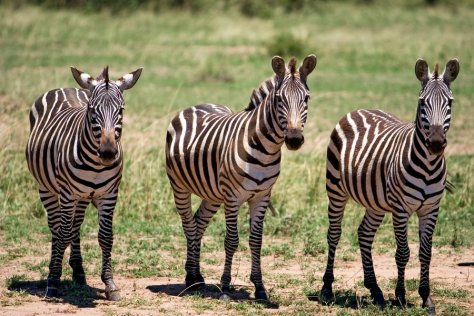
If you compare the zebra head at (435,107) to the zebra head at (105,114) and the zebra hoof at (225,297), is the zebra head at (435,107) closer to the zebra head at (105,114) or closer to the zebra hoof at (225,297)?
the zebra hoof at (225,297)

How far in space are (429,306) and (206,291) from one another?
2121 mm

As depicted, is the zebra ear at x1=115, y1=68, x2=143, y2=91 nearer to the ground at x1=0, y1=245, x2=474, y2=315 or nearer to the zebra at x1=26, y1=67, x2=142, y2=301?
the zebra at x1=26, y1=67, x2=142, y2=301

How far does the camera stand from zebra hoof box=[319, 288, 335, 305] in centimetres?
794

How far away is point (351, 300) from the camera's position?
8.00 meters

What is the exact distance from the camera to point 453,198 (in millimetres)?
11609

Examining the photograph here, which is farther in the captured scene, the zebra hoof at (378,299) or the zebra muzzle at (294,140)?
the zebra hoof at (378,299)

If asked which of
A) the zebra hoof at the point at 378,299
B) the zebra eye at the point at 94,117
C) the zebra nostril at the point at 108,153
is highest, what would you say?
the zebra eye at the point at 94,117

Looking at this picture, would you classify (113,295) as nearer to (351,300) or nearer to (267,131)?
(267,131)

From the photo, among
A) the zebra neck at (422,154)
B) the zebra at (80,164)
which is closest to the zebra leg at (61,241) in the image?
the zebra at (80,164)

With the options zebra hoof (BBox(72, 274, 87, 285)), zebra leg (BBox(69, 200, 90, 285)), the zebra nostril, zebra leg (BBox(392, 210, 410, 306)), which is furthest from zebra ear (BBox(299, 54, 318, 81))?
zebra hoof (BBox(72, 274, 87, 285))

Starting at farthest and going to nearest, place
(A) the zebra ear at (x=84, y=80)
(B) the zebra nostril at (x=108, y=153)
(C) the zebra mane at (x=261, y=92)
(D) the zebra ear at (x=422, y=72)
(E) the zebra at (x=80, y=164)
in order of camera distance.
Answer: (C) the zebra mane at (x=261, y=92) → (A) the zebra ear at (x=84, y=80) → (E) the zebra at (x=80, y=164) → (D) the zebra ear at (x=422, y=72) → (B) the zebra nostril at (x=108, y=153)

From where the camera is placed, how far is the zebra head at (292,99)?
729 cm

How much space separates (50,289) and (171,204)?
11.6 feet

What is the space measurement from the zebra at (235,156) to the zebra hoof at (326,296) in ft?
1.71
